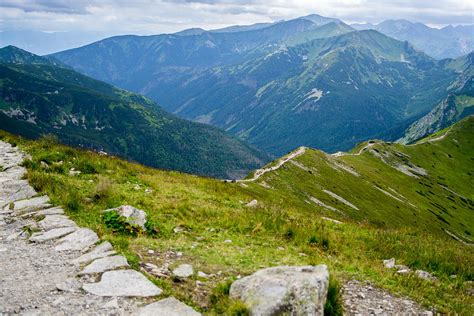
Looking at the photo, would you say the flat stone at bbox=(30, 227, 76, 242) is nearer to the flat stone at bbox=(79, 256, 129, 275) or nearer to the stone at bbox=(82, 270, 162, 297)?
the flat stone at bbox=(79, 256, 129, 275)

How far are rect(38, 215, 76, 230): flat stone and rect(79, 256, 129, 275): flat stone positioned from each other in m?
3.29

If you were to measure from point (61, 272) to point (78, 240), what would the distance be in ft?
7.02

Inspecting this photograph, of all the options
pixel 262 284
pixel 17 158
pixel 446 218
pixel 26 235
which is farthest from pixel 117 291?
pixel 446 218

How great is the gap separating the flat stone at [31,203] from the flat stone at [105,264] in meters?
6.08

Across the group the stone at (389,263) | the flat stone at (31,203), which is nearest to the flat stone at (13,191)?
the flat stone at (31,203)

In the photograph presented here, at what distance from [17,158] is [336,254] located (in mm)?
18969

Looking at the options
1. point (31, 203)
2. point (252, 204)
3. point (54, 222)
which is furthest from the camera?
point (252, 204)

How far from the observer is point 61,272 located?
33.5ft

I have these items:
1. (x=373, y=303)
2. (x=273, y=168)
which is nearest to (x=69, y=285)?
(x=373, y=303)

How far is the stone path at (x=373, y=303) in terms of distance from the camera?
1037 centimetres

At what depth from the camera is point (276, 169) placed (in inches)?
3937

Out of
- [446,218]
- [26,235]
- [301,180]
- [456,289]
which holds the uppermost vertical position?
[26,235]

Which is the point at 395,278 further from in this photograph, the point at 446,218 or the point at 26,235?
the point at 446,218

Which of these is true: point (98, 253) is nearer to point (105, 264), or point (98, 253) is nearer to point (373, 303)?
point (105, 264)
